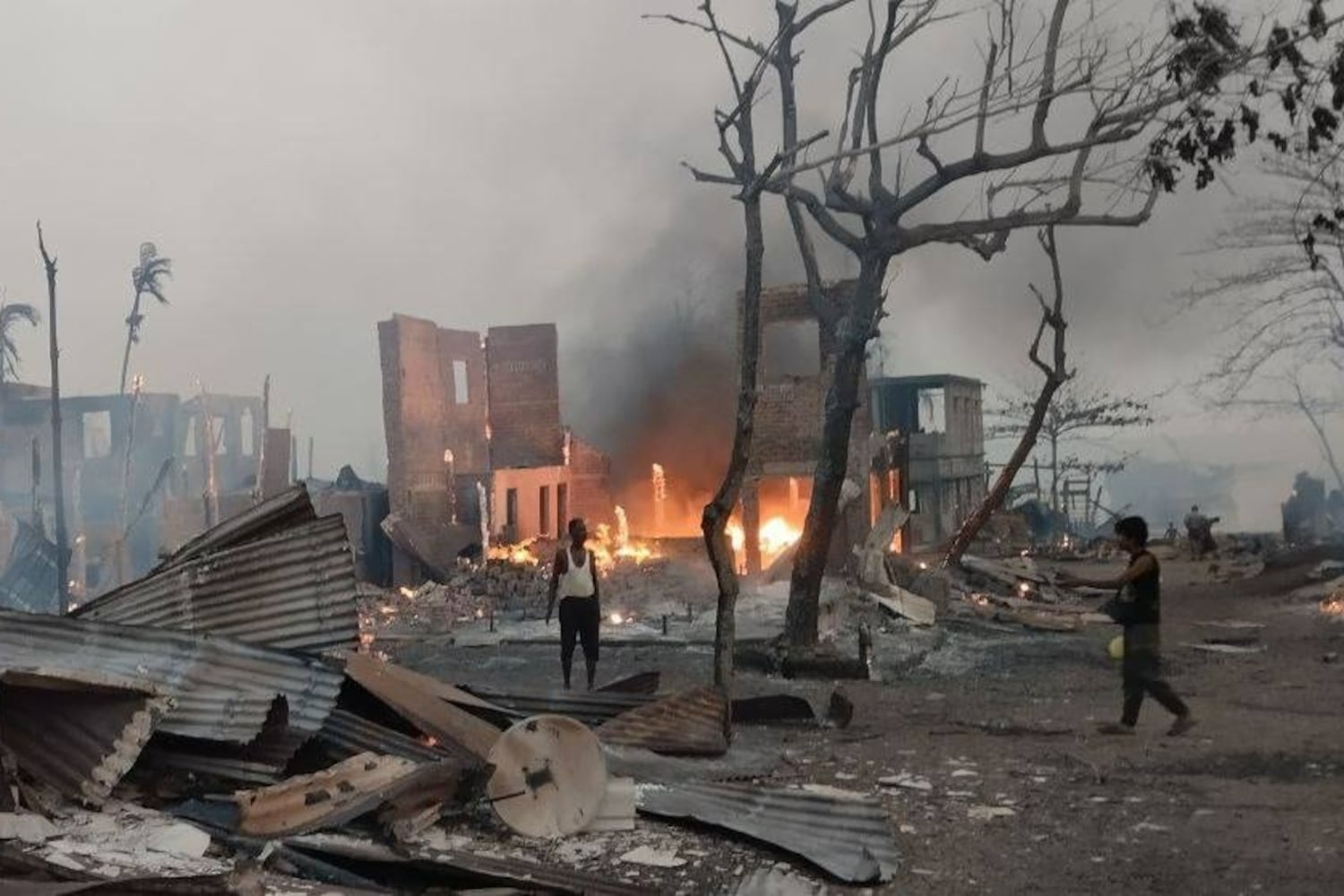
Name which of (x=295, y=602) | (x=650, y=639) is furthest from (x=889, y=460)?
(x=295, y=602)

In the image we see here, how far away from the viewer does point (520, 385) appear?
27969 millimetres

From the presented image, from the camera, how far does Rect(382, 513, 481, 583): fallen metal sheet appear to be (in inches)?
906

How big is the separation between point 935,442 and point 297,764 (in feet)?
102

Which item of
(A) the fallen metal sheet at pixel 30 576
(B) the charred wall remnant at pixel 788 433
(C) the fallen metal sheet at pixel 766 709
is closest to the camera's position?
(C) the fallen metal sheet at pixel 766 709

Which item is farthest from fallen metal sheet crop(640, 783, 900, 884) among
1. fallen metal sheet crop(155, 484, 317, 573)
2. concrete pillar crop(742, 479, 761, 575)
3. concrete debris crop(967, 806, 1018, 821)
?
concrete pillar crop(742, 479, 761, 575)

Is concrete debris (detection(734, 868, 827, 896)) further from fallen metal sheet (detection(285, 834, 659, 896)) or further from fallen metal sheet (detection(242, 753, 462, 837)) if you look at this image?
fallen metal sheet (detection(242, 753, 462, 837))

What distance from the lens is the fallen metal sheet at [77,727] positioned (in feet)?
17.8

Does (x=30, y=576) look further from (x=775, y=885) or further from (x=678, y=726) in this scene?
(x=775, y=885)

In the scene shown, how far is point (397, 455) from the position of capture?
24078mm

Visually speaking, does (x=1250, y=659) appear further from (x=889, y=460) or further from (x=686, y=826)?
(x=889, y=460)

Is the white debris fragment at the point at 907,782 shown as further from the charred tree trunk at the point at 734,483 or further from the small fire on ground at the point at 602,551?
the small fire on ground at the point at 602,551

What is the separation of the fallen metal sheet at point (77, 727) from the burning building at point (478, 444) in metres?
17.5

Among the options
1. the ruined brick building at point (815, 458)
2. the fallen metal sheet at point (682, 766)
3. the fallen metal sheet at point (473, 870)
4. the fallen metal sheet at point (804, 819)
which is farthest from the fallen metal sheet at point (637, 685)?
the ruined brick building at point (815, 458)

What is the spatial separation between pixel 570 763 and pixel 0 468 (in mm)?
27311
